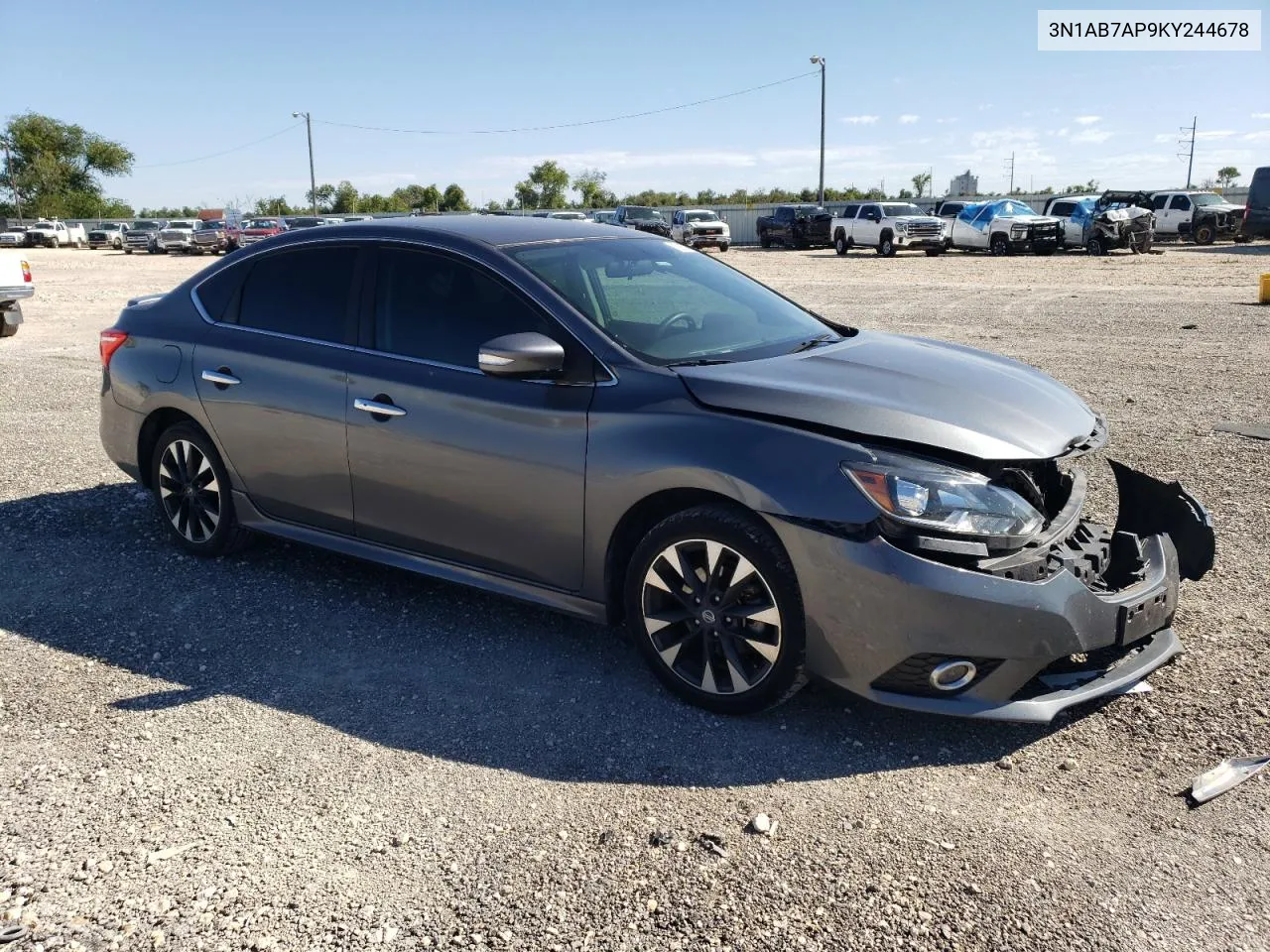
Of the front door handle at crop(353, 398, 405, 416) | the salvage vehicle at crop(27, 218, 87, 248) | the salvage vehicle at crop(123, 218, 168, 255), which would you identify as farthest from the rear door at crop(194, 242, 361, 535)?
the salvage vehicle at crop(27, 218, 87, 248)

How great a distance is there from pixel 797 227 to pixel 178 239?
101 feet

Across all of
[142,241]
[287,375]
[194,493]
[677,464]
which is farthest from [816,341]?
[142,241]

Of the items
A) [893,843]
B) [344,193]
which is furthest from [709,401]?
[344,193]

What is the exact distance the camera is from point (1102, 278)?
23.0 m

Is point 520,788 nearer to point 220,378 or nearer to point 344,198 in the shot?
point 220,378

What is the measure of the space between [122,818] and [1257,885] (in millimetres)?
3202

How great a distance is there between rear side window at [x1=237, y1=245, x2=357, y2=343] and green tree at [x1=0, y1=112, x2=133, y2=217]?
4332 inches

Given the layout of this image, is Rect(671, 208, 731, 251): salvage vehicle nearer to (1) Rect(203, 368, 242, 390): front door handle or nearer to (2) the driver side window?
(1) Rect(203, 368, 242, 390): front door handle

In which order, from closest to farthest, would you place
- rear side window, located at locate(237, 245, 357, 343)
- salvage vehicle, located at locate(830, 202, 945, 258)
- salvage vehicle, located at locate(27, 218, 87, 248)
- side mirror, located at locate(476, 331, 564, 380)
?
side mirror, located at locate(476, 331, 564, 380)
rear side window, located at locate(237, 245, 357, 343)
salvage vehicle, located at locate(830, 202, 945, 258)
salvage vehicle, located at locate(27, 218, 87, 248)

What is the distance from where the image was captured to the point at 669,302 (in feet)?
15.1

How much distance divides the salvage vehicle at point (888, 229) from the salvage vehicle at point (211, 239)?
2865cm

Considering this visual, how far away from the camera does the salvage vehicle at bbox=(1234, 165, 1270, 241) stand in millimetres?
32375

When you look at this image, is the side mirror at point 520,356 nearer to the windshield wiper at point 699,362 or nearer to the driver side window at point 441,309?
the driver side window at point 441,309

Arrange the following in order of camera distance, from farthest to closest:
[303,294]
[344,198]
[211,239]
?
1. [344,198]
2. [211,239]
3. [303,294]
